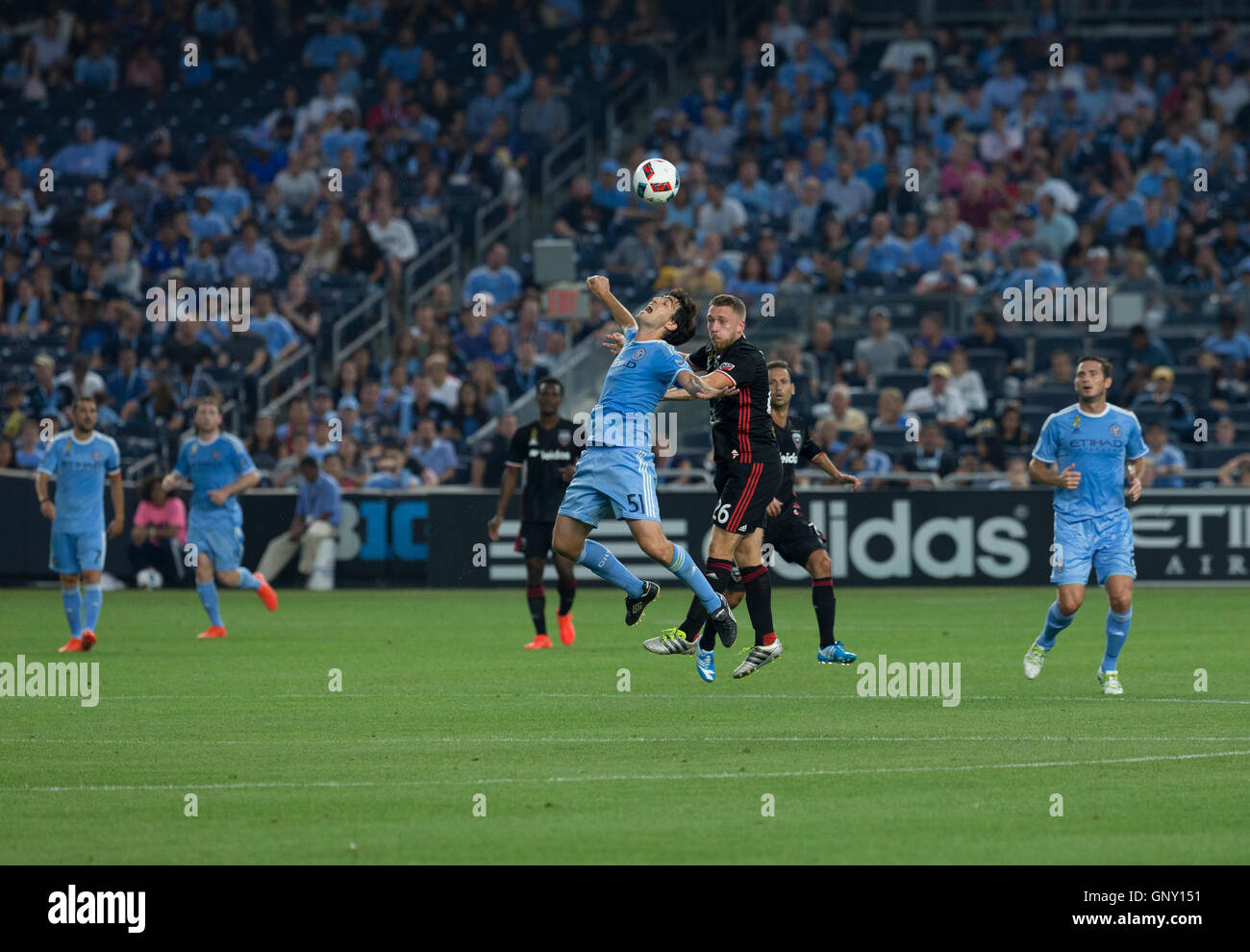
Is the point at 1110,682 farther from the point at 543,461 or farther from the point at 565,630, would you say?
the point at 543,461

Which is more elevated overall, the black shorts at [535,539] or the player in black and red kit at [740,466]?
the player in black and red kit at [740,466]

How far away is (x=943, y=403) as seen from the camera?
1041 inches

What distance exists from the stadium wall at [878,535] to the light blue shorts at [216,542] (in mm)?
6966

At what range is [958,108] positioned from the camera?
3133 cm

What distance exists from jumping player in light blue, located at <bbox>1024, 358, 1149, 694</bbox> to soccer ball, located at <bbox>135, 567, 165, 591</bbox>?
16157 millimetres

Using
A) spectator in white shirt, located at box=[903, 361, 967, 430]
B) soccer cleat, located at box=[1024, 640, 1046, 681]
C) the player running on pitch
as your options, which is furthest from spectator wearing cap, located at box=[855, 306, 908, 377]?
soccer cleat, located at box=[1024, 640, 1046, 681]

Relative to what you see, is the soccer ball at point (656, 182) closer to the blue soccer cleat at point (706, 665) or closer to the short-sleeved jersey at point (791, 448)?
the short-sleeved jersey at point (791, 448)

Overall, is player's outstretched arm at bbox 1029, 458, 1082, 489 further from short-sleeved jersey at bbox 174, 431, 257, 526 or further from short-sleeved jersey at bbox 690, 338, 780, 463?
short-sleeved jersey at bbox 174, 431, 257, 526

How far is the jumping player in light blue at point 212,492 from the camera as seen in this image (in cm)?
1886

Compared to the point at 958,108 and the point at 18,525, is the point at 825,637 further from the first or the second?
the point at 958,108

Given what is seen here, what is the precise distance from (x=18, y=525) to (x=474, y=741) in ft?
57.4

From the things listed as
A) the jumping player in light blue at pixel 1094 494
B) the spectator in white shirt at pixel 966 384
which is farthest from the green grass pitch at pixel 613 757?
the spectator in white shirt at pixel 966 384

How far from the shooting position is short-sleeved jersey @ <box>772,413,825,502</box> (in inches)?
608

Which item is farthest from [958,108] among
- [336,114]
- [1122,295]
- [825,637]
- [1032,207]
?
[825,637]
